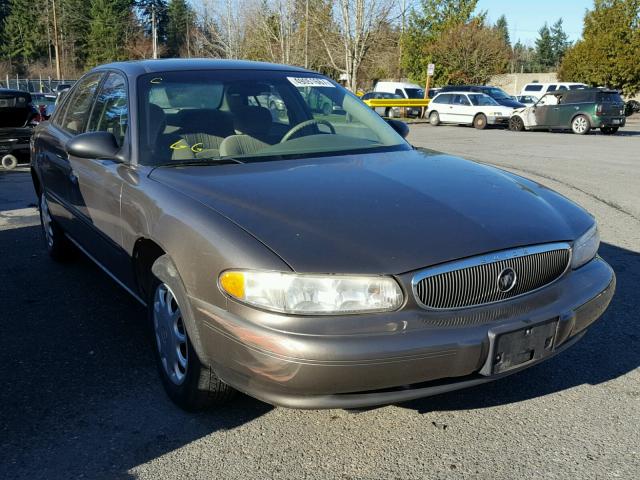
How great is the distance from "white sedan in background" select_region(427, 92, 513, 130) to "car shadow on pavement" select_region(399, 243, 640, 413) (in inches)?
850

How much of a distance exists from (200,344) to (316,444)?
67 centimetres

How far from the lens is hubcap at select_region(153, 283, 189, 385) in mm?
2920

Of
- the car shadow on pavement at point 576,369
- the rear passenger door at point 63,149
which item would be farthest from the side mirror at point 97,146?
the car shadow on pavement at point 576,369

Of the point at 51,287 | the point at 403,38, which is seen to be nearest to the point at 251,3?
the point at 403,38

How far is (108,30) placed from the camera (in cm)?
6994

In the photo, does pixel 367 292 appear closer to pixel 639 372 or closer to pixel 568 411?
pixel 568 411

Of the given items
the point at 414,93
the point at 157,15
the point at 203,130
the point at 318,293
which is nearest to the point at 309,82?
the point at 203,130

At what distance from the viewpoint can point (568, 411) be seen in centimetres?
298

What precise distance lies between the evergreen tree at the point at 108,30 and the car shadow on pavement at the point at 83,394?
71.1 m

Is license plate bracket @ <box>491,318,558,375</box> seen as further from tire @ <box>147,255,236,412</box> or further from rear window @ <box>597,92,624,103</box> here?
rear window @ <box>597,92,624,103</box>

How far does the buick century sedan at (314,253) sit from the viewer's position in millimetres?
2314

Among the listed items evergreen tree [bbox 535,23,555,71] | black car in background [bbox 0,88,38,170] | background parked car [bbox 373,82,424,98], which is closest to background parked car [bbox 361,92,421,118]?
background parked car [bbox 373,82,424,98]

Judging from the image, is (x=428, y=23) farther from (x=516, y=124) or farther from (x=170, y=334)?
(x=170, y=334)

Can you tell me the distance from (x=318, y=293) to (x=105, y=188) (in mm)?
1850
